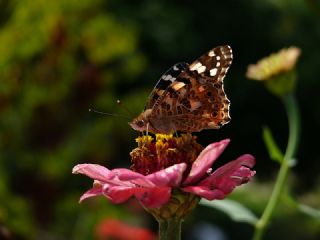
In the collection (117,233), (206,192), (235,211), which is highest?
(206,192)

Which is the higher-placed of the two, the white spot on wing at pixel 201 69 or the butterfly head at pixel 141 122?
the white spot on wing at pixel 201 69

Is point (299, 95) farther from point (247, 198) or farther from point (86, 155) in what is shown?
point (86, 155)

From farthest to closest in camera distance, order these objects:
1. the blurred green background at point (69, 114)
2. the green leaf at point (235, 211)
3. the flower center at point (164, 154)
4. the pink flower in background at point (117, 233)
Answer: the blurred green background at point (69, 114), the pink flower in background at point (117, 233), the green leaf at point (235, 211), the flower center at point (164, 154)

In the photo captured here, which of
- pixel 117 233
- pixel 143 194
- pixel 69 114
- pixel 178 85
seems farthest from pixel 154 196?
pixel 69 114

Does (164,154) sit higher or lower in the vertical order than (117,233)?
higher

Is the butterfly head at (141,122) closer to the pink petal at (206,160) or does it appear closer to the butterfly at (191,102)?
the butterfly at (191,102)

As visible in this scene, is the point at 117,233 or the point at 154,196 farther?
the point at 117,233

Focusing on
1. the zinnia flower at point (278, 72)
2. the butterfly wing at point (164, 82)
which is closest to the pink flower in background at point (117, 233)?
the zinnia flower at point (278, 72)

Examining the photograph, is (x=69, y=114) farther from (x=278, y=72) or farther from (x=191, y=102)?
(x=191, y=102)
